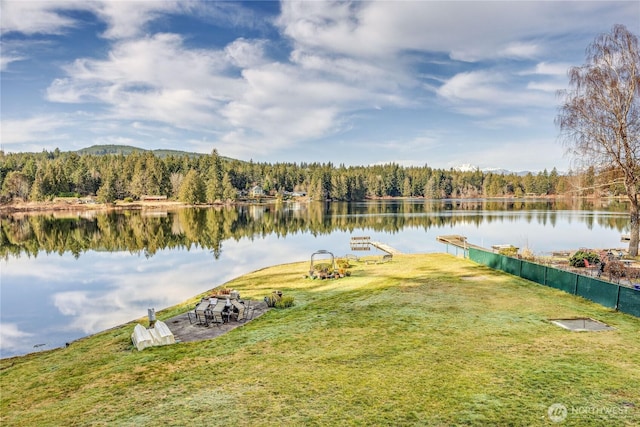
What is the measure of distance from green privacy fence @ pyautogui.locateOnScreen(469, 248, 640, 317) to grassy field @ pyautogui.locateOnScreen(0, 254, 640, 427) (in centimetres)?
60

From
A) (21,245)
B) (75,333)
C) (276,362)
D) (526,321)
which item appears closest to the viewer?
(276,362)

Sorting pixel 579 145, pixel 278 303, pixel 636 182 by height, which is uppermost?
pixel 579 145

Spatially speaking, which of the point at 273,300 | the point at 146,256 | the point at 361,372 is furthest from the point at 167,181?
the point at 361,372

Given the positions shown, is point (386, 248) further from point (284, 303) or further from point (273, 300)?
point (284, 303)

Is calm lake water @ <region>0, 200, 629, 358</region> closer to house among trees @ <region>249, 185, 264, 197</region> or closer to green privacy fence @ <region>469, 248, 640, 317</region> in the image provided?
green privacy fence @ <region>469, 248, 640, 317</region>

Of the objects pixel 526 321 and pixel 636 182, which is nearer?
pixel 526 321

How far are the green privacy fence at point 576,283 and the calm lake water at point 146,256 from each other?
59.1ft

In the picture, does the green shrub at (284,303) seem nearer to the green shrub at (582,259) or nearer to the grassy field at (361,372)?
the grassy field at (361,372)

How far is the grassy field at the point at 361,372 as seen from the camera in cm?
784

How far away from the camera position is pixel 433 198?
646 feet

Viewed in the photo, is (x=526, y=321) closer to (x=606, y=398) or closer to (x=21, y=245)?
(x=606, y=398)

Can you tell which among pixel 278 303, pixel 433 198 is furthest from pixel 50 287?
pixel 433 198

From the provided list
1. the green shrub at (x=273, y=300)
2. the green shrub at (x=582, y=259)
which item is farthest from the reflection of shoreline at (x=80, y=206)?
the green shrub at (x=582, y=259)

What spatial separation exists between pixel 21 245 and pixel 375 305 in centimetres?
5214
